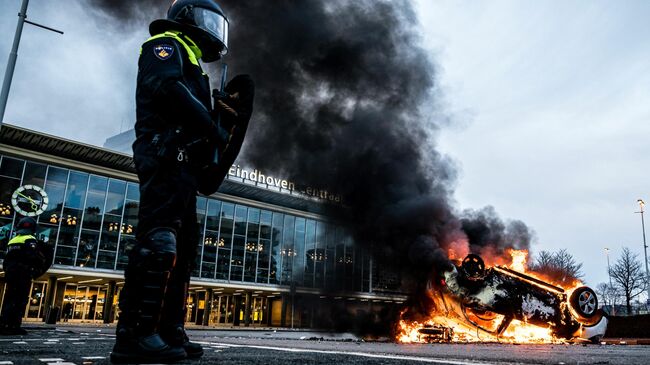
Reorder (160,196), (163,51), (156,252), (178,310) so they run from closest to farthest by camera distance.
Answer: (156,252) < (160,196) < (163,51) < (178,310)

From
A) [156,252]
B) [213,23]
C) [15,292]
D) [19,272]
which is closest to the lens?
[156,252]

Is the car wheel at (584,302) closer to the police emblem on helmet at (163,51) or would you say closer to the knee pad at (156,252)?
the knee pad at (156,252)

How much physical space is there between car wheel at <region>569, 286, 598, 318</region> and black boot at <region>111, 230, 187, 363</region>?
14.7 metres

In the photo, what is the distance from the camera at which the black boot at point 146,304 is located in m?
2.71

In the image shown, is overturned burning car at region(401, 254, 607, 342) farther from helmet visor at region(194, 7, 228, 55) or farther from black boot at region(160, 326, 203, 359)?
helmet visor at region(194, 7, 228, 55)

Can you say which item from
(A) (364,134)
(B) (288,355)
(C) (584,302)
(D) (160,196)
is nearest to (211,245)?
(A) (364,134)

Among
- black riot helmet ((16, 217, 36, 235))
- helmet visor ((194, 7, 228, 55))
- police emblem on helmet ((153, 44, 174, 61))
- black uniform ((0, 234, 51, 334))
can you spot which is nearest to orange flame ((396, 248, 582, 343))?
black uniform ((0, 234, 51, 334))

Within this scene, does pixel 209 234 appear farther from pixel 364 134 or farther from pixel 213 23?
pixel 213 23

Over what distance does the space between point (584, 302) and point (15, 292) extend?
1511 cm

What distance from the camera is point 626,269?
39625 mm

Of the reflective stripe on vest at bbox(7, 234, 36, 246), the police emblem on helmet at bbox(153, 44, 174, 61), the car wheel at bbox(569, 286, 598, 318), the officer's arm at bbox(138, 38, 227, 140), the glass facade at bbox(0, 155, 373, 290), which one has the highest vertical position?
the glass facade at bbox(0, 155, 373, 290)

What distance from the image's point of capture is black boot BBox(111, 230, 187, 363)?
2713 millimetres

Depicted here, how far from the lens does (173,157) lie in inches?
124

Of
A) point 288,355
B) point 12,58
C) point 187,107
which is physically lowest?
point 288,355
